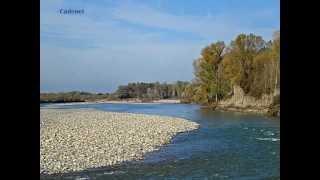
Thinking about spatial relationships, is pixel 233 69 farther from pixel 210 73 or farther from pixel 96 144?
pixel 96 144

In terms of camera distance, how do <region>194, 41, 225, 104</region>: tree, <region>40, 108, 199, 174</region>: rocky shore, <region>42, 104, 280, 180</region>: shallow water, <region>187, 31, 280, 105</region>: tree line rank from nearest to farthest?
<region>42, 104, 280, 180</region>: shallow water
<region>40, 108, 199, 174</region>: rocky shore
<region>187, 31, 280, 105</region>: tree line
<region>194, 41, 225, 104</region>: tree

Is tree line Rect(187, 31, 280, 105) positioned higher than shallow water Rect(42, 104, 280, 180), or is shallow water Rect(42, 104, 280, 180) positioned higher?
tree line Rect(187, 31, 280, 105)

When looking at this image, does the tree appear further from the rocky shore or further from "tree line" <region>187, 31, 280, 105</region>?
the rocky shore

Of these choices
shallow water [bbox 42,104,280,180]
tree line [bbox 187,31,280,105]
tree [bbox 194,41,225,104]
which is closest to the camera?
shallow water [bbox 42,104,280,180]

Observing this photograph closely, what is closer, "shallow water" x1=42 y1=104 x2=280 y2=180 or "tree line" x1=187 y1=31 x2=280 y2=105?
"shallow water" x1=42 y1=104 x2=280 y2=180

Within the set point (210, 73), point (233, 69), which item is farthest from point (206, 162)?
point (210, 73)

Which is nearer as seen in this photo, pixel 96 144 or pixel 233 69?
pixel 96 144

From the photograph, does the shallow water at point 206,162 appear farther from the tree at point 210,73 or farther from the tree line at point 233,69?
the tree at point 210,73

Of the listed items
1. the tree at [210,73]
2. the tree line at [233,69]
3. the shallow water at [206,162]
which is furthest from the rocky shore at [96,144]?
the tree at [210,73]

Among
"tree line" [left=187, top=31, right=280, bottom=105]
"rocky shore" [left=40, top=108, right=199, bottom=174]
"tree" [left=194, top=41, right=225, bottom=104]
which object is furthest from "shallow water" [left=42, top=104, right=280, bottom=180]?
"tree" [left=194, top=41, right=225, bottom=104]
